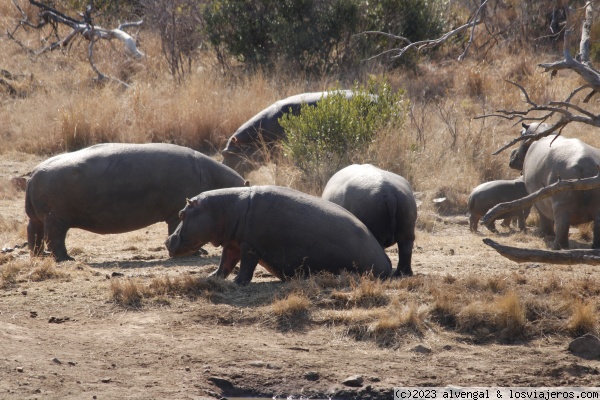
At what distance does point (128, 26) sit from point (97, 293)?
49.8 ft

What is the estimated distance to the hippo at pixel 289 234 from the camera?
24.5 feet

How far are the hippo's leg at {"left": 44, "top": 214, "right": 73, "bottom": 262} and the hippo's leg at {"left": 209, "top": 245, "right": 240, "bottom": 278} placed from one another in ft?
6.44

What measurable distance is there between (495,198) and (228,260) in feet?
14.2

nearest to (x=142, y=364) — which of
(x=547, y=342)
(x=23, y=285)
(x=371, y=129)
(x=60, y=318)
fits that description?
(x=60, y=318)

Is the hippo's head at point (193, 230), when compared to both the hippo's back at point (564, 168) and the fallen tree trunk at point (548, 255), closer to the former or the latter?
the fallen tree trunk at point (548, 255)

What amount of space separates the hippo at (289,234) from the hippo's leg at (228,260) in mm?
88

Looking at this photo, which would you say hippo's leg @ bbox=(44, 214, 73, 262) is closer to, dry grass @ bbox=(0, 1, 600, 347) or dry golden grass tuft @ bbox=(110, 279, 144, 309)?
dry grass @ bbox=(0, 1, 600, 347)

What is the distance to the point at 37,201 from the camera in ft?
29.7

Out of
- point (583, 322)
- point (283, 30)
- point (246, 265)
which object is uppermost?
point (283, 30)

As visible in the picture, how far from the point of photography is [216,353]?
6.08m

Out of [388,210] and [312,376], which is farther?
[388,210]

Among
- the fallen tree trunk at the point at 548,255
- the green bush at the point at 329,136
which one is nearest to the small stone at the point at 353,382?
the fallen tree trunk at the point at 548,255

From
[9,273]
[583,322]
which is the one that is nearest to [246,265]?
[9,273]

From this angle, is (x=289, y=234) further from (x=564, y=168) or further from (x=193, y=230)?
(x=564, y=168)
